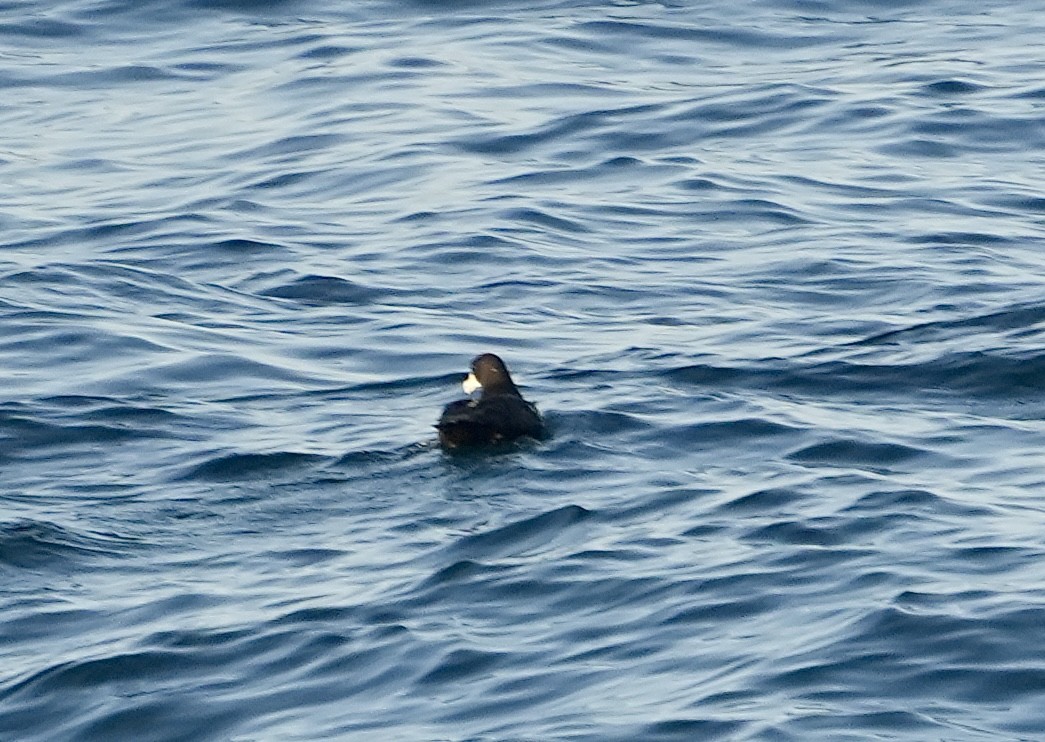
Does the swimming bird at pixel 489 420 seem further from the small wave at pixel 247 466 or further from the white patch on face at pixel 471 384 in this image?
the small wave at pixel 247 466

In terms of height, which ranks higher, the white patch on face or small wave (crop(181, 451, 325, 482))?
the white patch on face

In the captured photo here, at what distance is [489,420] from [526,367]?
1726 mm

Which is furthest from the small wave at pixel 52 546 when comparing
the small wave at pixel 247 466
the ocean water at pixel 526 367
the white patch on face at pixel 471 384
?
the white patch on face at pixel 471 384

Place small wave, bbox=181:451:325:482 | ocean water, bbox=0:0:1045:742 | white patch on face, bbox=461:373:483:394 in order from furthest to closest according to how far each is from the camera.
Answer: white patch on face, bbox=461:373:483:394 → small wave, bbox=181:451:325:482 → ocean water, bbox=0:0:1045:742

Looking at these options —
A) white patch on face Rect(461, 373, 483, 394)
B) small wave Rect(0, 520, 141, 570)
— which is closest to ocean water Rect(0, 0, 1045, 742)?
small wave Rect(0, 520, 141, 570)

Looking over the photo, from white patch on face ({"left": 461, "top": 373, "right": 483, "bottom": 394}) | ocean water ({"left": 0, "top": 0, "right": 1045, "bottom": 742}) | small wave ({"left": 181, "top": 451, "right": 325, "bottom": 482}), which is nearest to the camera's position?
ocean water ({"left": 0, "top": 0, "right": 1045, "bottom": 742})

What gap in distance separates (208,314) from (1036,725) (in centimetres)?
700

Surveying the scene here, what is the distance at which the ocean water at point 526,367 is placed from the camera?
771cm

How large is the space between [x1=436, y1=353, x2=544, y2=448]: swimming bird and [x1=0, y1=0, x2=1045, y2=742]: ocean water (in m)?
0.09

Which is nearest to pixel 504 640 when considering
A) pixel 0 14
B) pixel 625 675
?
pixel 625 675

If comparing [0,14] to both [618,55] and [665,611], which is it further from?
[665,611]

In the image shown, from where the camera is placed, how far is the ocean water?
7715 mm

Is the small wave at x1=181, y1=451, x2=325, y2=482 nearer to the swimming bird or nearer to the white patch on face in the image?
the swimming bird

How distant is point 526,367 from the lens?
11.8 metres
